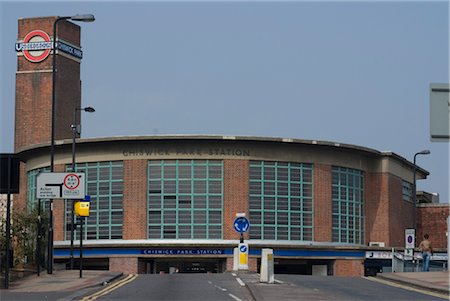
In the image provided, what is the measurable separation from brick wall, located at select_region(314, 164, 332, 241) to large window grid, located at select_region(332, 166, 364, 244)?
72cm

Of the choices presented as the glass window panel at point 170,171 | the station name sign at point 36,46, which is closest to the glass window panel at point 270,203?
the glass window panel at point 170,171

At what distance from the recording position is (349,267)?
66.9 m

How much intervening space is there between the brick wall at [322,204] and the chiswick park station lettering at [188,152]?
18.9ft

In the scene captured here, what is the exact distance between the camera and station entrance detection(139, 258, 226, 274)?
64625 mm

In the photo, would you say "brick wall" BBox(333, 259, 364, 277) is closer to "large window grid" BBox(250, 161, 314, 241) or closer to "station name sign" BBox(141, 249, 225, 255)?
"large window grid" BBox(250, 161, 314, 241)

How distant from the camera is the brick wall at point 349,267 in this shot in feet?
219

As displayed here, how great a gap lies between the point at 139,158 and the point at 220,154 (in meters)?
5.60

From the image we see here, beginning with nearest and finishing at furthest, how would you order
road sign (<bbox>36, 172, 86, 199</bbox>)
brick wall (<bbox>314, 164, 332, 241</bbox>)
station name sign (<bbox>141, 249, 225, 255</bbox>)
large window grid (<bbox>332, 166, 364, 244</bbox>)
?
1. road sign (<bbox>36, 172, 86, 199</bbox>)
2. station name sign (<bbox>141, 249, 225, 255</bbox>)
3. brick wall (<bbox>314, 164, 332, 241</bbox>)
4. large window grid (<bbox>332, 166, 364, 244</bbox>)

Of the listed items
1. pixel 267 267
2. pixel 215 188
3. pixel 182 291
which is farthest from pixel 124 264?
pixel 182 291

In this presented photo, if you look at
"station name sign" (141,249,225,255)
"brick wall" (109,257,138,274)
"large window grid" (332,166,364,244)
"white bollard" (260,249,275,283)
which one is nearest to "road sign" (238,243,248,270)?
"white bollard" (260,249,275,283)

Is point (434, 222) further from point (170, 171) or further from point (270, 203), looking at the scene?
point (170, 171)

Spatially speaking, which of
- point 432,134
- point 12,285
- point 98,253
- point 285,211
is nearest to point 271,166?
point 285,211

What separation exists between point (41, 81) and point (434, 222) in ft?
120

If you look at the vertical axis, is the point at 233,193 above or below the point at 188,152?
below
